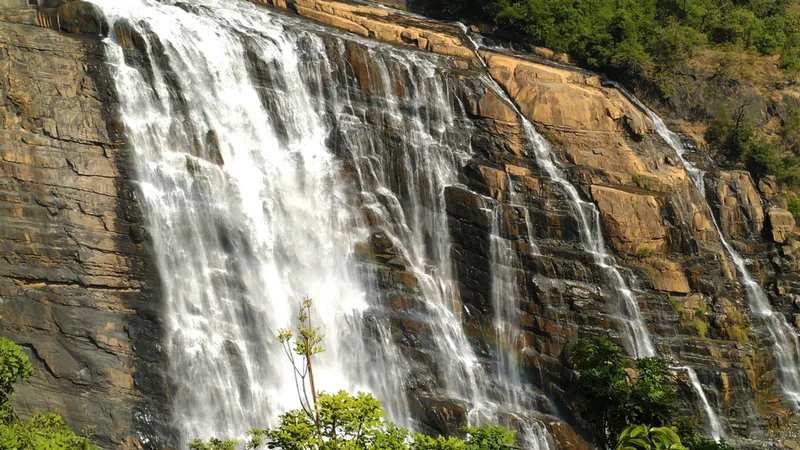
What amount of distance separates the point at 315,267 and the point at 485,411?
27.5 ft

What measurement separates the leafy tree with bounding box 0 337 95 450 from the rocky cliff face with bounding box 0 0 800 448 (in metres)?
5.64

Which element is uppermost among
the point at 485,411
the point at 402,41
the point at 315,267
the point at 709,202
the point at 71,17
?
the point at 402,41

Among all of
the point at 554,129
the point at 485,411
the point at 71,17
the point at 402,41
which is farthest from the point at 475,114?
the point at 71,17

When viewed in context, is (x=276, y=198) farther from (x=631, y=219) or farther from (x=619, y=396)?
(x=619, y=396)

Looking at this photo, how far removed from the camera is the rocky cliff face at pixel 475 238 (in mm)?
28797

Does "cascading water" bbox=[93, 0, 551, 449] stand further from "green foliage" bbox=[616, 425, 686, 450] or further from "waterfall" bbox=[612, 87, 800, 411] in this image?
"green foliage" bbox=[616, 425, 686, 450]

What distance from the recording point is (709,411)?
1401 inches

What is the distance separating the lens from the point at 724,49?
50.8 m

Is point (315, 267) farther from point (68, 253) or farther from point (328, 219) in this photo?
point (68, 253)

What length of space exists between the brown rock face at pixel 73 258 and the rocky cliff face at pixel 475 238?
0.15 feet

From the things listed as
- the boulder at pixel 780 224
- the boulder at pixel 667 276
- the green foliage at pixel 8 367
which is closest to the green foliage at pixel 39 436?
the green foliage at pixel 8 367

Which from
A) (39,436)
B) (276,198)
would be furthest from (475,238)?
(39,436)

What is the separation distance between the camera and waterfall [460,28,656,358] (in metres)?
36.4

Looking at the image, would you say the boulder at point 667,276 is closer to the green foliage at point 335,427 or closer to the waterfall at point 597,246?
the waterfall at point 597,246
